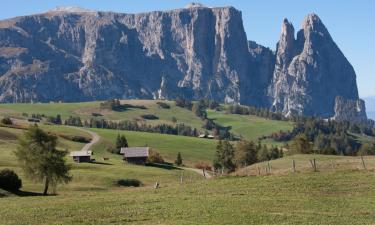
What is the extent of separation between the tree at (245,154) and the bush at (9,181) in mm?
86664

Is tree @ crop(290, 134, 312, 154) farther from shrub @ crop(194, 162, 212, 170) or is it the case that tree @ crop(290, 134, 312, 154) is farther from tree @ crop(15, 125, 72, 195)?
tree @ crop(15, 125, 72, 195)

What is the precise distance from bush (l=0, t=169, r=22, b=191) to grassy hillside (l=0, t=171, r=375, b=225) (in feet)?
82.4

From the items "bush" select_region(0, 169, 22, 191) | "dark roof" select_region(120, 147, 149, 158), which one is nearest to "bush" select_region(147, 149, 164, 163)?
"dark roof" select_region(120, 147, 149, 158)

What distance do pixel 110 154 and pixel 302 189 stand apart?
5070 inches

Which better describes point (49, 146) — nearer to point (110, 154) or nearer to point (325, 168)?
point (325, 168)

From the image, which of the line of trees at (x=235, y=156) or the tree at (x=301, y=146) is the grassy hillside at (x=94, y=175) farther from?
the tree at (x=301, y=146)

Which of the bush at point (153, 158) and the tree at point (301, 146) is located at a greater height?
the tree at point (301, 146)

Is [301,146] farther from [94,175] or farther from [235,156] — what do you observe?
[94,175]

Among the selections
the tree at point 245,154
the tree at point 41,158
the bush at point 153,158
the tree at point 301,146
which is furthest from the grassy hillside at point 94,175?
the tree at point 301,146

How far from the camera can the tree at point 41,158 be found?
82.2 m

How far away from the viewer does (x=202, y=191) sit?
192 feet

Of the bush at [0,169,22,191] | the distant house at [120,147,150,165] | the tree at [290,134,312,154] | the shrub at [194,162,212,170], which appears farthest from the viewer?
the shrub at [194,162,212,170]

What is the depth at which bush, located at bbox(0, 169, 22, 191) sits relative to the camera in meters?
76.6

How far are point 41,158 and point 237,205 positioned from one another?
144 feet
